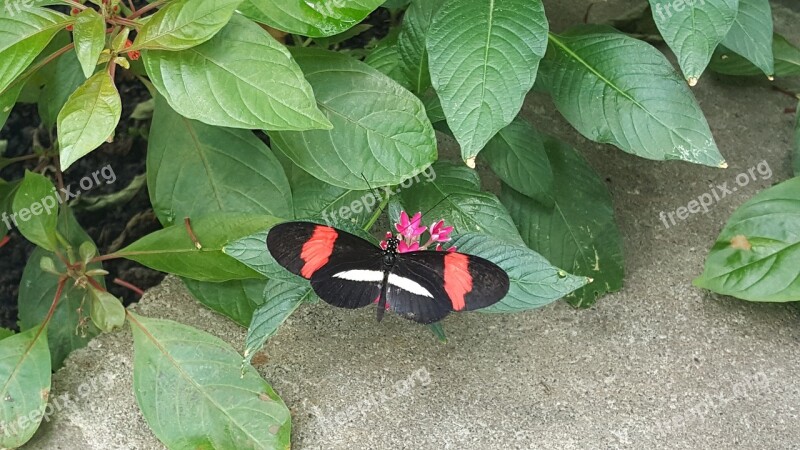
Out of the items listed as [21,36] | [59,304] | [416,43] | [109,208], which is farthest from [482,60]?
[109,208]

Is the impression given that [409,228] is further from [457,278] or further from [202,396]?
[202,396]

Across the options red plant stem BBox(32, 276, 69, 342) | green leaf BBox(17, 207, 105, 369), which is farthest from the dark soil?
red plant stem BBox(32, 276, 69, 342)

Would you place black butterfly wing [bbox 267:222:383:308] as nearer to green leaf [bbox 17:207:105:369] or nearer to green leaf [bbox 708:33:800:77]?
green leaf [bbox 17:207:105:369]

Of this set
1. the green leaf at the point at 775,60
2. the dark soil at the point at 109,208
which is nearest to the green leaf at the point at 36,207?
the dark soil at the point at 109,208

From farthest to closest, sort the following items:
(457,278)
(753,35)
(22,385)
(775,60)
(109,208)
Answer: (109,208) → (775,60) → (753,35) → (22,385) → (457,278)

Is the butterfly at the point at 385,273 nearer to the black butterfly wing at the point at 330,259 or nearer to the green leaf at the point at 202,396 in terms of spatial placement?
the black butterfly wing at the point at 330,259
